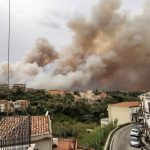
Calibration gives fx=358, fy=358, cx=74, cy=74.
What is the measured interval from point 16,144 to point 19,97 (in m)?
49.5

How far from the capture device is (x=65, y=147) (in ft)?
47.2

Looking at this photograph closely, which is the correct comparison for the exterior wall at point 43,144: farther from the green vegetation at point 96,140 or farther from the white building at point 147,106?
the white building at point 147,106

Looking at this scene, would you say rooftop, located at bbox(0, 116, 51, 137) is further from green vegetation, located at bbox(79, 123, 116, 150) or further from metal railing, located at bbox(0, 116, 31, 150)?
green vegetation, located at bbox(79, 123, 116, 150)

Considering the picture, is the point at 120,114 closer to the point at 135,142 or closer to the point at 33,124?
the point at 135,142

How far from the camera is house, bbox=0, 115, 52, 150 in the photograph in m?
7.02

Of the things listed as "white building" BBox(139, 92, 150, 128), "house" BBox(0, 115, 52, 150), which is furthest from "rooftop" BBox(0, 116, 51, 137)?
"white building" BBox(139, 92, 150, 128)

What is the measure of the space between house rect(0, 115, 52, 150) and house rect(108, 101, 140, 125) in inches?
1276

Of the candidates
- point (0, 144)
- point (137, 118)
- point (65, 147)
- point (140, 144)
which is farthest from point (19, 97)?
point (0, 144)

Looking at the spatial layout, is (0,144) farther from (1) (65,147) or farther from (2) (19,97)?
(2) (19,97)

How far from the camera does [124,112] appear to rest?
1747 inches

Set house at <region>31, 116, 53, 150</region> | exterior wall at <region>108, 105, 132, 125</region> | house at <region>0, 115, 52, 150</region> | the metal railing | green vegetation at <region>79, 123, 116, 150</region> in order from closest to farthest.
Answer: the metal railing
house at <region>0, 115, 52, 150</region>
house at <region>31, 116, 53, 150</region>
green vegetation at <region>79, 123, 116, 150</region>
exterior wall at <region>108, 105, 132, 125</region>

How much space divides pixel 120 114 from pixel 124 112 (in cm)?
94

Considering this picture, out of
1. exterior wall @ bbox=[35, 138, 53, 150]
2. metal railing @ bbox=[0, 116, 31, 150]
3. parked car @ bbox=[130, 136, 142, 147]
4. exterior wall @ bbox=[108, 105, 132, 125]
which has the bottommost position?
parked car @ bbox=[130, 136, 142, 147]

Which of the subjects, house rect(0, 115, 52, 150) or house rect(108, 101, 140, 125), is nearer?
house rect(0, 115, 52, 150)
